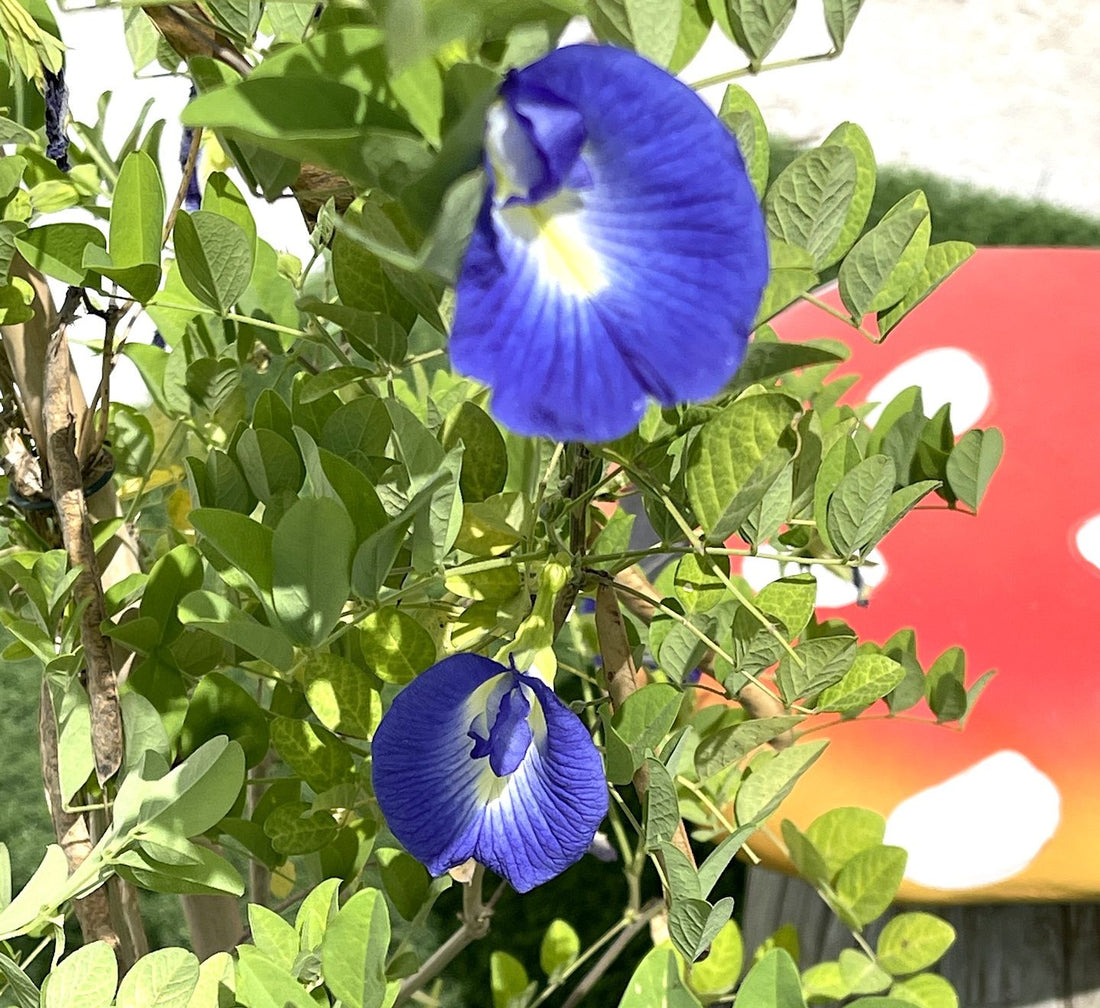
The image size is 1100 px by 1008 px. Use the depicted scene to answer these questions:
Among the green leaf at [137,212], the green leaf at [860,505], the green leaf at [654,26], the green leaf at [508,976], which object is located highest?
the green leaf at [654,26]

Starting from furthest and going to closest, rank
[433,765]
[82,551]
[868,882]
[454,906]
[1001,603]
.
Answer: [454,906] < [1001,603] < [868,882] < [82,551] < [433,765]

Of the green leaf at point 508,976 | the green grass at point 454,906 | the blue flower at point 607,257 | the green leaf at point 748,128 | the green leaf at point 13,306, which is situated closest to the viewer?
the blue flower at point 607,257

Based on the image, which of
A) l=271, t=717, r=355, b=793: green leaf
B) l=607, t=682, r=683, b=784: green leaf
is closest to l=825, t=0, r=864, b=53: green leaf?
l=607, t=682, r=683, b=784: green leaf

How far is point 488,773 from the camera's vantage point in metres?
0.40

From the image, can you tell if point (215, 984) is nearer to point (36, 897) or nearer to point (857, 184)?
point (36, 897)

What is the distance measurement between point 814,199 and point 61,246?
0.26 metres

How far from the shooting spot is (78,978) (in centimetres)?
40

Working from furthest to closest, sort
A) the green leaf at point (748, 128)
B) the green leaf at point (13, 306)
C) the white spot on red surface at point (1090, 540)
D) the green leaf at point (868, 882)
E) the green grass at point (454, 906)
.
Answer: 1. the green grass at point (454, 906)
2. the white spot on red surface at point (1090, 540)
3. the green leaf at point (868, 882)
4. the green leaf at point (13, 306)
5. the green leaf at point (748, 128)

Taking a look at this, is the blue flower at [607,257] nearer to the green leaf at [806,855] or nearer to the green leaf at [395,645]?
the green leaf at [395,645]

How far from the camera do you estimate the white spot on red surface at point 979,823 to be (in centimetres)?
84

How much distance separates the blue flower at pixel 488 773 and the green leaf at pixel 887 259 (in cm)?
21

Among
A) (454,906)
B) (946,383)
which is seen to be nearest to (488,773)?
(946,383)

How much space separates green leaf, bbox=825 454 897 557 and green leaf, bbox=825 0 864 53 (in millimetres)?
142

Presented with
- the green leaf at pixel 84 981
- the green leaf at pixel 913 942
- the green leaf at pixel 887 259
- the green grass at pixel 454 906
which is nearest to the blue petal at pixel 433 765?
the green leaf at pixel 84 981
